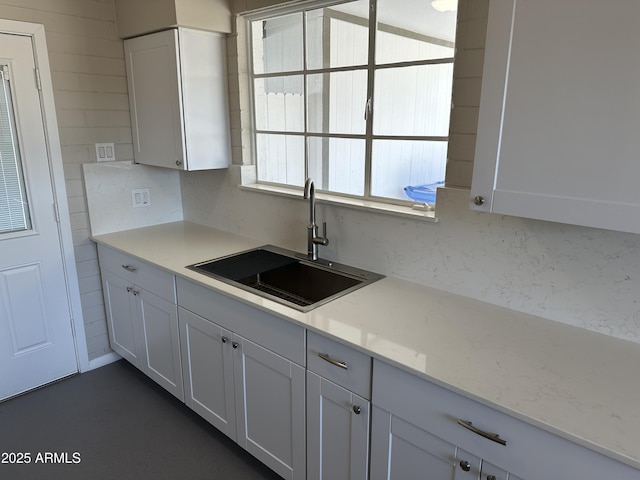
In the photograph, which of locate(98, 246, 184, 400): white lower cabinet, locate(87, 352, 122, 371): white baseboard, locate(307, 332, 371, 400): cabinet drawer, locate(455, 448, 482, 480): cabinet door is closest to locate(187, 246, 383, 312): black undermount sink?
locate(98, 246, 184, 400): white lower cabinet

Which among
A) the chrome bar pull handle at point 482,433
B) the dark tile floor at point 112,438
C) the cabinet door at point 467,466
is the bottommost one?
the dark tile floor at point 112,438

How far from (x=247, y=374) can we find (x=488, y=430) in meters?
1.05

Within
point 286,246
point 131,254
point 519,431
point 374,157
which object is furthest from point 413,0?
point 131,254

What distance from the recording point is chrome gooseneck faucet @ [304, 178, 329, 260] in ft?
6.95

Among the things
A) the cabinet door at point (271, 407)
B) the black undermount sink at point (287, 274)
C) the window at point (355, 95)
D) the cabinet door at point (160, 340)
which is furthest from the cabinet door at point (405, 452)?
the cabinet door at point (160, 340)

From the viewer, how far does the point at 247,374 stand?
1.91m

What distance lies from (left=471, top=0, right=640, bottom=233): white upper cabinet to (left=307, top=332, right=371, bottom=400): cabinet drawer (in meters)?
0.65

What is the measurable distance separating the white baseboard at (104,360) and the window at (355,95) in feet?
5.11

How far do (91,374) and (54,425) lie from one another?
19.2 inches

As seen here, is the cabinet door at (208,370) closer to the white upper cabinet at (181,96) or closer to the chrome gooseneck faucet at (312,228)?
the chrome gooseneck faucet at (312,228)

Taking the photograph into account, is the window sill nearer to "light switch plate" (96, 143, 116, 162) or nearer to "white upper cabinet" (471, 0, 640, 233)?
"white upper cabinet" (471, 0, 640, 233)

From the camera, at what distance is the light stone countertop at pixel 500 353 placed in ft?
3.51

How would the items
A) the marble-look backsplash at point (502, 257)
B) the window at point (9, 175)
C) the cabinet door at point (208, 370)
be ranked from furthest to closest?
the window at point (9, 175) < the cabinet door at point (208, 370) < the marble-look backsplash at point (502, 257)

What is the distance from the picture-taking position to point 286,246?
247 cm
